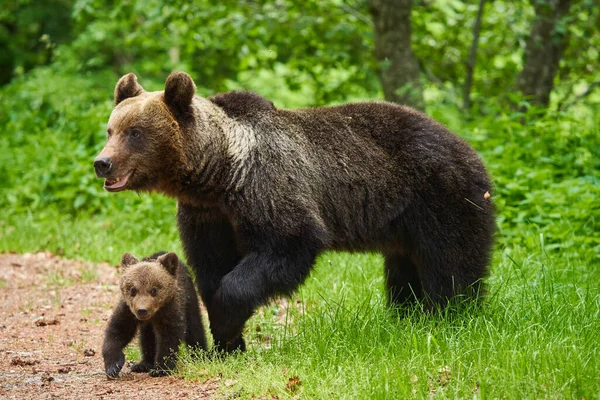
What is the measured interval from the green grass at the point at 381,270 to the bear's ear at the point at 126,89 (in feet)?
6.59

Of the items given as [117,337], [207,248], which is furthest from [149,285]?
[207,248]

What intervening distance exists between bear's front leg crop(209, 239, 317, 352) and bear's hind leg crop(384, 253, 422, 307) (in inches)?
49.5

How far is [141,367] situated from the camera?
232 inches

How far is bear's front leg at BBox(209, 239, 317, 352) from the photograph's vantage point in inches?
219

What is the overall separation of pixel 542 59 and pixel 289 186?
8.26m

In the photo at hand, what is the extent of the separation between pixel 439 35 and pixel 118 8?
630 centimetres

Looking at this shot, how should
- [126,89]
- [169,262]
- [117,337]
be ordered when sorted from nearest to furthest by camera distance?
[117,337] < [169,262] < [126,89]

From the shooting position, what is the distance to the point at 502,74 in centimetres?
1563

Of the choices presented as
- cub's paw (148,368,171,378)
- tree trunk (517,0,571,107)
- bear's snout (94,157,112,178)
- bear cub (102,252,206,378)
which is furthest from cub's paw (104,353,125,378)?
tree trunk (517,0,571,107)

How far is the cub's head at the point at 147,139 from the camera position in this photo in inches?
217

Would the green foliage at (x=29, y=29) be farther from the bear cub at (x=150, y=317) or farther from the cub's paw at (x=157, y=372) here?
the cub's paw at (x=157, y=372)

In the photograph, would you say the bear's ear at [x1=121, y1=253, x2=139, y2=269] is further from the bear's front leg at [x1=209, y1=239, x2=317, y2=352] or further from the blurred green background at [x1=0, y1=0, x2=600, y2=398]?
the blurred green background at [x1=0, y1=0, x2=600, y2=398]

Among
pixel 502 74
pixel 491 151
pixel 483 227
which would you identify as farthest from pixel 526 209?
pixel 502 74

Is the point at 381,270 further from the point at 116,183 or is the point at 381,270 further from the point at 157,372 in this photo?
the point at 116,183
